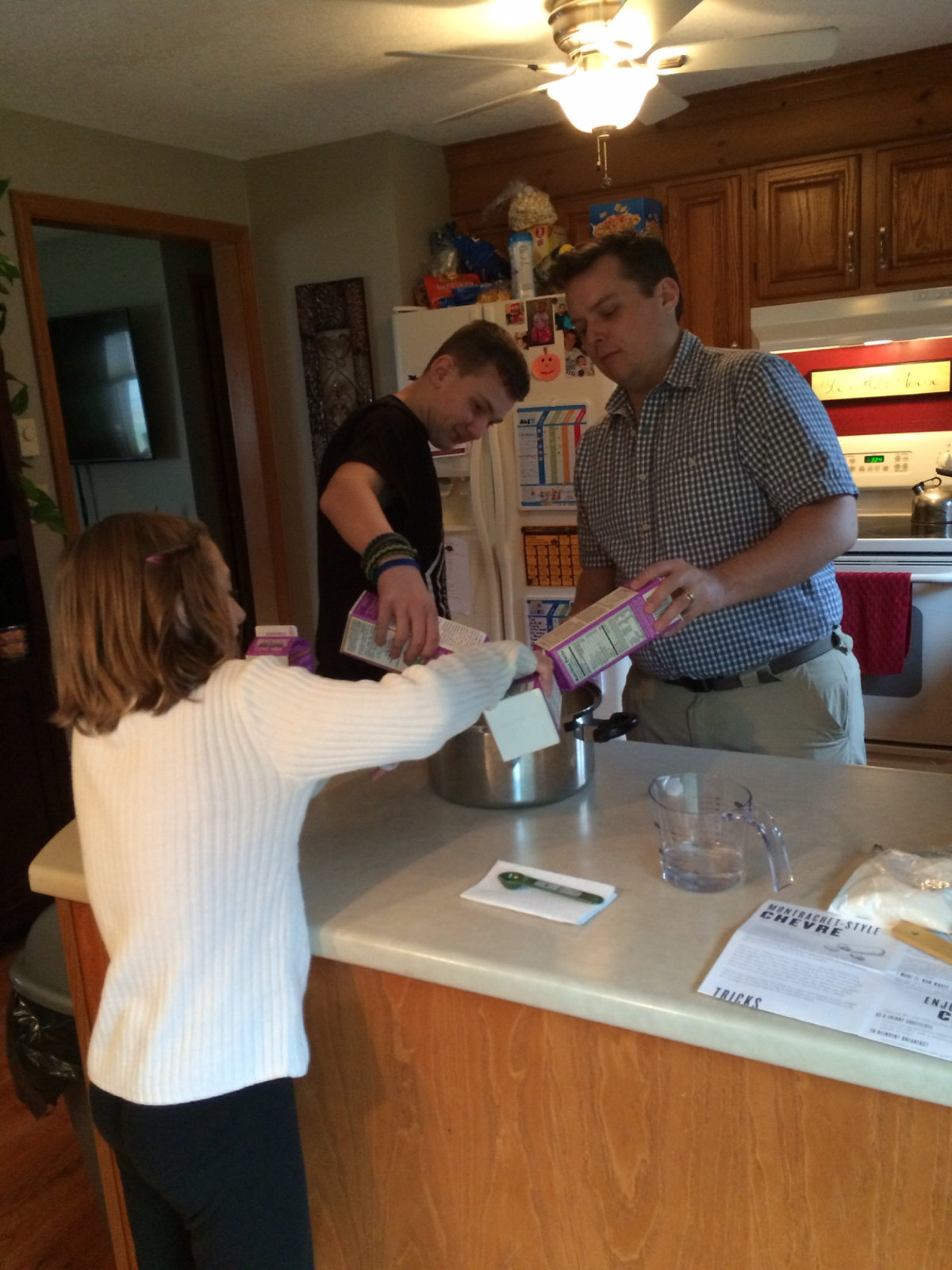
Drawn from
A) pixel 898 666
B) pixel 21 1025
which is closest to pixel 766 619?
pixel 21 1025

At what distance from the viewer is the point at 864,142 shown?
3.24 meters

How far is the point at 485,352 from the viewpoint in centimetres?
171

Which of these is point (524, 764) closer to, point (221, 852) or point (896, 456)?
point (221, 852)

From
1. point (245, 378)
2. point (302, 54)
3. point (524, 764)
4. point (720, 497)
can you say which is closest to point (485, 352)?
point (720, 497)

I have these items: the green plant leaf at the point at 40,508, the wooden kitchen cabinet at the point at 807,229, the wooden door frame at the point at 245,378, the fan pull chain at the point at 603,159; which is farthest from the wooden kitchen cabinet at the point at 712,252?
the green plant leaf at the point at 40,508

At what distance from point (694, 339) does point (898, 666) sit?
190 cm

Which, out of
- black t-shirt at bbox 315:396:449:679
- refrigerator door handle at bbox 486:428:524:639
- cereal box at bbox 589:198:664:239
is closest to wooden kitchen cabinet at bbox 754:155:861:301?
cereal box at bbox 589:198:664:239

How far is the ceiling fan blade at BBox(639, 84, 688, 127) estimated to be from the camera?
2514 millimetres

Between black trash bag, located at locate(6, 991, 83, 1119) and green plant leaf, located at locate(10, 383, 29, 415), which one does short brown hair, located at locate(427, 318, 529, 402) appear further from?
green plant leaf, located at locate(10, 383, 29, 415)

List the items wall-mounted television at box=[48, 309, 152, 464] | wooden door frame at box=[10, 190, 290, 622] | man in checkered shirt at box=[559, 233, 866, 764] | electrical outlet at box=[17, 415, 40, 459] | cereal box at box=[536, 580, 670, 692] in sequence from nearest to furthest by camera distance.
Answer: cereal box at box=[536, 580, 670, 692], man in checkered shirt at box=[559, 233, 866, 764], electrical outlet at box=[17, 415, 40, 459], wooden door frame at box=[10, 190, 290, 622], wall-mounted television at box=[48, 309, 152, 464]

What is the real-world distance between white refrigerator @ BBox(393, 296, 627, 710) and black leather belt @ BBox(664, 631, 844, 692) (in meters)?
1.61

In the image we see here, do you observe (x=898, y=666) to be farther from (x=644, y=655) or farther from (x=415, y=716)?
(x=415, y=716)

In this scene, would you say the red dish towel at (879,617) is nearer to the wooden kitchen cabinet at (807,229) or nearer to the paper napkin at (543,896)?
the wooden kitchen cabinet at (807,229)

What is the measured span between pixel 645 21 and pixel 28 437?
2.19m
